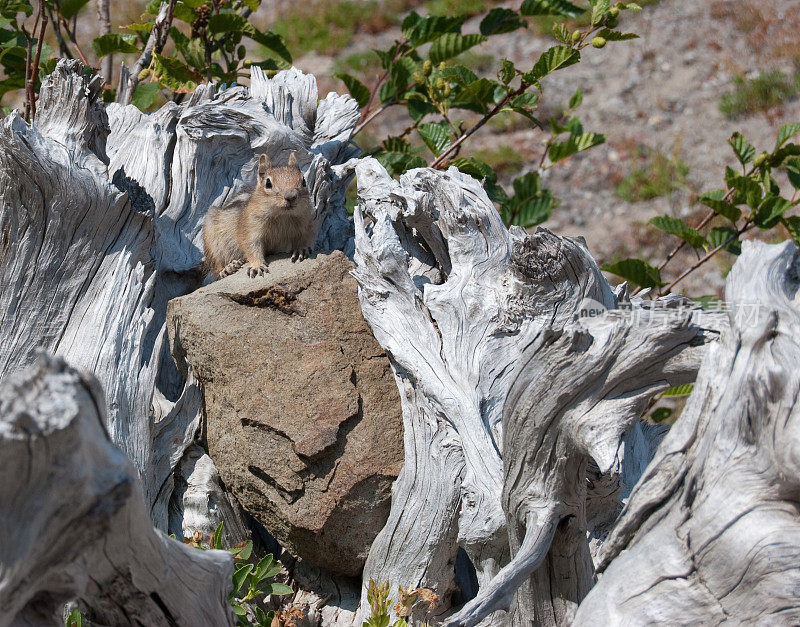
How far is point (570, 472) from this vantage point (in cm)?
277

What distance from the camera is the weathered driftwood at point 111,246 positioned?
12.6ft

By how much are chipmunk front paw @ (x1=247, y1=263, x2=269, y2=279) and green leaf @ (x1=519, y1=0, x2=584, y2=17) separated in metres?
2.05

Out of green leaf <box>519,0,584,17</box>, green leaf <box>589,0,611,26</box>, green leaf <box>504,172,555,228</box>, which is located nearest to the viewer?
green leaf <box>589,0,611,26</box>

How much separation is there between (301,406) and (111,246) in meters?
1.36

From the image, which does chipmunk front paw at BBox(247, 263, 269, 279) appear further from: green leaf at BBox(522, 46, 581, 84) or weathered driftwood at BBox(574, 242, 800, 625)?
weathered driftwood at BBox(574, 242, 800, 625)

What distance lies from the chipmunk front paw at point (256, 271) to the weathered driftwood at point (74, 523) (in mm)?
2352

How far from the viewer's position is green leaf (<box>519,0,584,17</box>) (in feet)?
14.8

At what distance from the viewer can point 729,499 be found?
2.26 m

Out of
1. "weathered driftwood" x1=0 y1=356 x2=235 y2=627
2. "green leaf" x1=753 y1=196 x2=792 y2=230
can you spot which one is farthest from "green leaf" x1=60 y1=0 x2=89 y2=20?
"green leaf" x1=753 y1=196 x2=792 y2=230

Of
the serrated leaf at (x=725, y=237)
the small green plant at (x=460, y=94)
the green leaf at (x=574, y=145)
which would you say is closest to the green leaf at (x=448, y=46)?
the small green plant at (x=460, y=94)

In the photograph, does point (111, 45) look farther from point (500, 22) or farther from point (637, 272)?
point (637, 272)

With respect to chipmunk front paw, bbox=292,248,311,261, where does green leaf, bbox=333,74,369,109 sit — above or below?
above

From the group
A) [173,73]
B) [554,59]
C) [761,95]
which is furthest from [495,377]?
[761,95]

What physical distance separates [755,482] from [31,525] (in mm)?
1894
